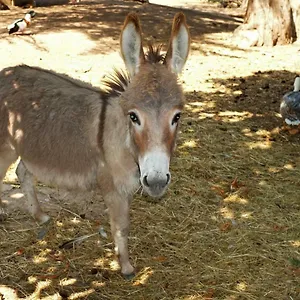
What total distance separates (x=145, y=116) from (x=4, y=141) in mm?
1863

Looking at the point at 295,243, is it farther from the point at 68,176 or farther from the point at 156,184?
the point at 68,176

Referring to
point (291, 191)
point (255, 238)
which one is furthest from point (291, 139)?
point (255, 238)

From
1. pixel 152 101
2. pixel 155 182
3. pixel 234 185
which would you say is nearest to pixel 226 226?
pixel 234 185

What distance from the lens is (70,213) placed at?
534 centimetres

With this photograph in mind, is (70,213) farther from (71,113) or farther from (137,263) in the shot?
(71,113)

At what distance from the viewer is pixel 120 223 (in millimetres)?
4156

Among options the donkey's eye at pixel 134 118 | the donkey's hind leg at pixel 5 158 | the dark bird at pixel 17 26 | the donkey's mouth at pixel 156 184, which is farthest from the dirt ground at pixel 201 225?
the dark bird at pixel 17 26

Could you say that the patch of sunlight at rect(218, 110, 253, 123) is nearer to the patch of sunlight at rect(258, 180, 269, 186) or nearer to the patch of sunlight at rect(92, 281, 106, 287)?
the patch of sunlight at rect(258, 180, 269, 186)

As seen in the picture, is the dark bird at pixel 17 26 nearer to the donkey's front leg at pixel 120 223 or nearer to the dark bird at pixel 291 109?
the dark bird at pixel 291 109

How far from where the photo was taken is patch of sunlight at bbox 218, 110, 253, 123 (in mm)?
7983

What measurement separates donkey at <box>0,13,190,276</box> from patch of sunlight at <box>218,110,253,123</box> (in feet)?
13.3

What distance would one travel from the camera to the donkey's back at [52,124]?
4.14 metres

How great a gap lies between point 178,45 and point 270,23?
9819 mm

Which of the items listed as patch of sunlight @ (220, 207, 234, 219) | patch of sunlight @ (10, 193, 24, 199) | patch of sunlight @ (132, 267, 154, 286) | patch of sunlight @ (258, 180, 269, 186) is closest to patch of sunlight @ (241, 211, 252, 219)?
patch of sunlight @ (220, 207, 234, 219)
